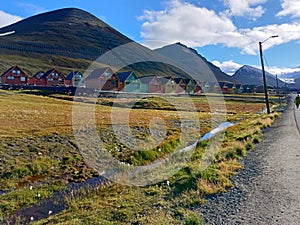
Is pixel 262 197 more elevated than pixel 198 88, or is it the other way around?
pixel 198 88

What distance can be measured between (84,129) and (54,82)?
9808 centimetres

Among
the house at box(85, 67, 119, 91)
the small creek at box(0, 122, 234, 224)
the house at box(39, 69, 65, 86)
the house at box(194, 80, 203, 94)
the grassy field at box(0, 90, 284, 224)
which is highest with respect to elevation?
the house at box(39, 69, 65, 86)

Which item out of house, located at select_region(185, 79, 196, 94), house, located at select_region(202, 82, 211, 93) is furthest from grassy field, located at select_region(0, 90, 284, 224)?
house, located at select_region(202, 82, 211, 93)

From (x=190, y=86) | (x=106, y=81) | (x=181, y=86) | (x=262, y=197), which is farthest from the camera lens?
(x=190, y=86)

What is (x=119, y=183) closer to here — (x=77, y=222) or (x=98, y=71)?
(x=77, y=222)

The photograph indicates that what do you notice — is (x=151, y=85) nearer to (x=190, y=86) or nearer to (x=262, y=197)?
(x=190, y=86)

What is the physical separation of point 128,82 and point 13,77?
150 ft

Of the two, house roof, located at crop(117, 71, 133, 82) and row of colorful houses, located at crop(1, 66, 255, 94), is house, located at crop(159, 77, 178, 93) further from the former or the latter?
house roof, located at crop(117, 71, 133, 82)

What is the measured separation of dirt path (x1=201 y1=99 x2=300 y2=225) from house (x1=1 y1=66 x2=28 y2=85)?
106 meters

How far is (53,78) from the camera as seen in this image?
11344cm

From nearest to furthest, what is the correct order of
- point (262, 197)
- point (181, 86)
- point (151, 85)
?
point (262, 197) → point (151, 85) → point (181, 86)

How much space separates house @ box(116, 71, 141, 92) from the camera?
93931mm

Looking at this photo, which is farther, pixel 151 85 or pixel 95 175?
pixel 151 85

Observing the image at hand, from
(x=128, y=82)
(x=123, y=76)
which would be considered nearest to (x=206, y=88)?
(x=128, y=82)
